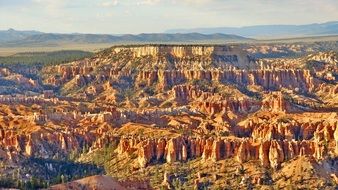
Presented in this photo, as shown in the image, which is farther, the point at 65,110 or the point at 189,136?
the point at 65,110

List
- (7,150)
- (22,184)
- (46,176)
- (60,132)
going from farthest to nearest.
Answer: (60,132), (7,150), (46,176), (22,184)

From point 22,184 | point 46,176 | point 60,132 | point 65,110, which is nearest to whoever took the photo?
point 22,184

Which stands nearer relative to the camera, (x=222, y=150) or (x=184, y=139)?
(x=222, y=150)

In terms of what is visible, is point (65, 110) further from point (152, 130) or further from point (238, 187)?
point (238, 187)

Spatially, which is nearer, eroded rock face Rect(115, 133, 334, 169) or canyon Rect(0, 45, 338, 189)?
canyon Rect(0, 45, 338, 189)

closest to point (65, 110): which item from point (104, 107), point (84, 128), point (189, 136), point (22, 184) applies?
point (104, 107)

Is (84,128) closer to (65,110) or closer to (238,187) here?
(65,110)

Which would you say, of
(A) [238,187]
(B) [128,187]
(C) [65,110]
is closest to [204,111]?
(C) [65,110]

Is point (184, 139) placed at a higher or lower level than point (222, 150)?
higher

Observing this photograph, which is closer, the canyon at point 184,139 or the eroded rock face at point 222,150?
the canyon at point 184,139
